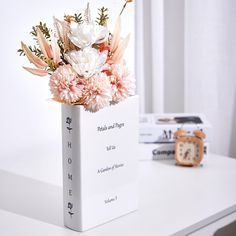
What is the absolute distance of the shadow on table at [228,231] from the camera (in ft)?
3.21

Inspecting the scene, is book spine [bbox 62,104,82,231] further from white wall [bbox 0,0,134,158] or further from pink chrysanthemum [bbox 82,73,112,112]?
white wall [bbox 0,0,134,158]

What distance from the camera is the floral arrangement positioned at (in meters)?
0.77

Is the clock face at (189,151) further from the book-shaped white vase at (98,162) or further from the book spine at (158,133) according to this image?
the book-shaped white vase at (98,162)

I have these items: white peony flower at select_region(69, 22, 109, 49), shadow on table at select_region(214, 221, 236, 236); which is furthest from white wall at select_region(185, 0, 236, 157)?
white peony flower at select_region(69, 22, 109, 49)

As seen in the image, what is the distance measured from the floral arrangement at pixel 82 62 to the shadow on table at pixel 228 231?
0.38 m

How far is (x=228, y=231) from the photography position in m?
1.02

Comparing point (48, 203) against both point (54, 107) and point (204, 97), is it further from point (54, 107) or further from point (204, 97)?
point (204, 97)

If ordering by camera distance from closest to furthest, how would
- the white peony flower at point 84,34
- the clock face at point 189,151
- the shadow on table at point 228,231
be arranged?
the white peony flower at point 84,34 → the shadow on table at point 228,231 → the clock face at point 189,151

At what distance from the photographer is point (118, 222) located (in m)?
0.89

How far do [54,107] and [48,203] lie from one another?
274 mm

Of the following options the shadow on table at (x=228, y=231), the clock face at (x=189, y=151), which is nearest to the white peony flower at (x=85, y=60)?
the shadow on table at (x=228, y=231)

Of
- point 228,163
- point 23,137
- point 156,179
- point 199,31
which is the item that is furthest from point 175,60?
point 23,137

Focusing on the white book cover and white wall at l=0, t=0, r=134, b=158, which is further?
the white book cover

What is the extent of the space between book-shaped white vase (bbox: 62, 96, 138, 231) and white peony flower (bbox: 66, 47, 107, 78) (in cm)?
7
